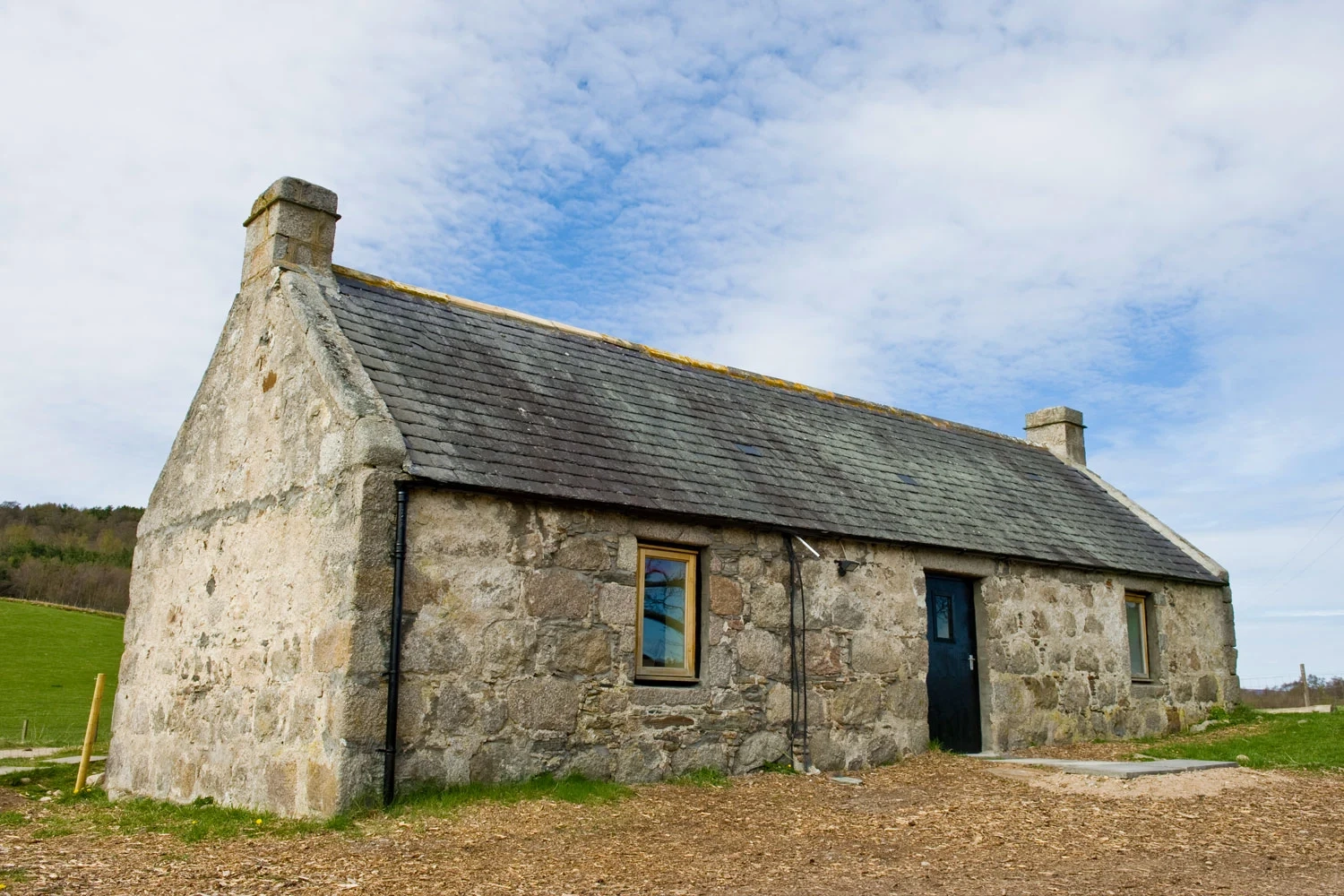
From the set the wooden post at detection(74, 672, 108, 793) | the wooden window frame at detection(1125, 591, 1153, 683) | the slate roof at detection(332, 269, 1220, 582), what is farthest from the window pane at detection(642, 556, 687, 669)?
the wooden window frame at detection(1125, 591, 1153, 683)

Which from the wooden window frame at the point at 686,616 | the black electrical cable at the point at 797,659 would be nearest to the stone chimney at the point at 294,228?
the wooden window frame at the point at 686,616

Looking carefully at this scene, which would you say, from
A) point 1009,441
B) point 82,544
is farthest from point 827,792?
point 82,544

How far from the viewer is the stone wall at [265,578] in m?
7.85

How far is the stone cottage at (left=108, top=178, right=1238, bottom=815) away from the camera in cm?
809

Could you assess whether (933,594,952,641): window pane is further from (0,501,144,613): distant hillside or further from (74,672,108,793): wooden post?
(0,501,144,613): distant hillside

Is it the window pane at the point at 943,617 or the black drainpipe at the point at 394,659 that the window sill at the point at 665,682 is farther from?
the window pane at the point at 943,617

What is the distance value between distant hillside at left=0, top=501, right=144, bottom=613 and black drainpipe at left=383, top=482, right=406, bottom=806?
3779cm

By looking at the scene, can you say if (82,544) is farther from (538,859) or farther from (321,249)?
(538,859)

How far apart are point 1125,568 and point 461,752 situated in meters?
9.55

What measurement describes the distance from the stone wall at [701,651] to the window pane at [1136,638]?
1194 millimetres

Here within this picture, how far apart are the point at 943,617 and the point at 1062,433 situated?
7880mm

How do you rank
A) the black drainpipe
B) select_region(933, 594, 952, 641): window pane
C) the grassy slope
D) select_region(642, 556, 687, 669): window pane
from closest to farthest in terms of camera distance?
1. the black drainpipe
2. select_region(642, 556, 687, 669): window pane
3. the grassy slope
4. select_region(933, 594, 952, 641): window pane

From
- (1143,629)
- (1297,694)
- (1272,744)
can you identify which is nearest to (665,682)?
(1272,744)

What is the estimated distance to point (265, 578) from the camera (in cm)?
901
